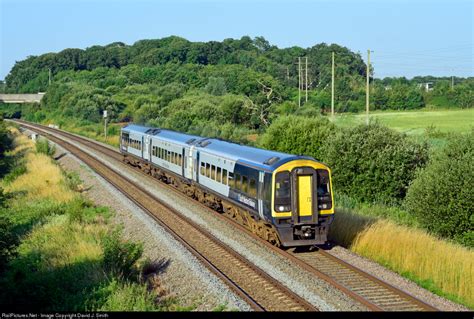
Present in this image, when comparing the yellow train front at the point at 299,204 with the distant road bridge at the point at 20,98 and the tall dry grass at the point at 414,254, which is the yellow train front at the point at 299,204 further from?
the distant road bridge at the point at 20,98

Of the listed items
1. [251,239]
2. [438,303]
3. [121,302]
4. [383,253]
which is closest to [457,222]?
[383,253]

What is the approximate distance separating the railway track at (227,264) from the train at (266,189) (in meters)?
1.47

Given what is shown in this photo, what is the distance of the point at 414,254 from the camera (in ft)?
51.4

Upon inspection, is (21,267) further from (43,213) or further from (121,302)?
(43,213)

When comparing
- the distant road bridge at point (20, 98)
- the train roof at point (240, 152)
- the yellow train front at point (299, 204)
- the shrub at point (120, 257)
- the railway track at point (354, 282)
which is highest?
the distant road bridge at point (20, 98)

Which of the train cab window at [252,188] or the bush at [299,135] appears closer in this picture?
the train cab window at [252,188]

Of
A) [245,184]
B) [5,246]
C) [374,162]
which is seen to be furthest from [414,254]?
[374,162]

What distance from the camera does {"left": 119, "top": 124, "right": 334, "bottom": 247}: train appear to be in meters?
16.2

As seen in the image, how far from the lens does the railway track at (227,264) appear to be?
12.2 m

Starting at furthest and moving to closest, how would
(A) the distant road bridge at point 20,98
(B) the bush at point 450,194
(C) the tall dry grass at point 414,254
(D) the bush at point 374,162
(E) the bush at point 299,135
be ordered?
(A) the distant road bridge at point 20,98 → (E) the bush at point 299,135 → (D) the bush at point 374,162 → (B) the bush at point 450,194 → (C) the tall dry grass at point 414,254

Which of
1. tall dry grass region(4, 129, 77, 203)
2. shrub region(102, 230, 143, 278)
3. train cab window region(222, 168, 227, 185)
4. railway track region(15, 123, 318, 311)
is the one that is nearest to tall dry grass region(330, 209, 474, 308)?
railway track region(15, 123, 318, 311)

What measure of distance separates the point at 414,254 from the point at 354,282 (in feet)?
9.74

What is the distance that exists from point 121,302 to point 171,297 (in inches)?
55.7

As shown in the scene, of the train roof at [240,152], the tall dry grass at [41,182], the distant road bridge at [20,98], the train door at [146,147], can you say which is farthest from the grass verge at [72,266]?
the distant road bridge at [20,98]
